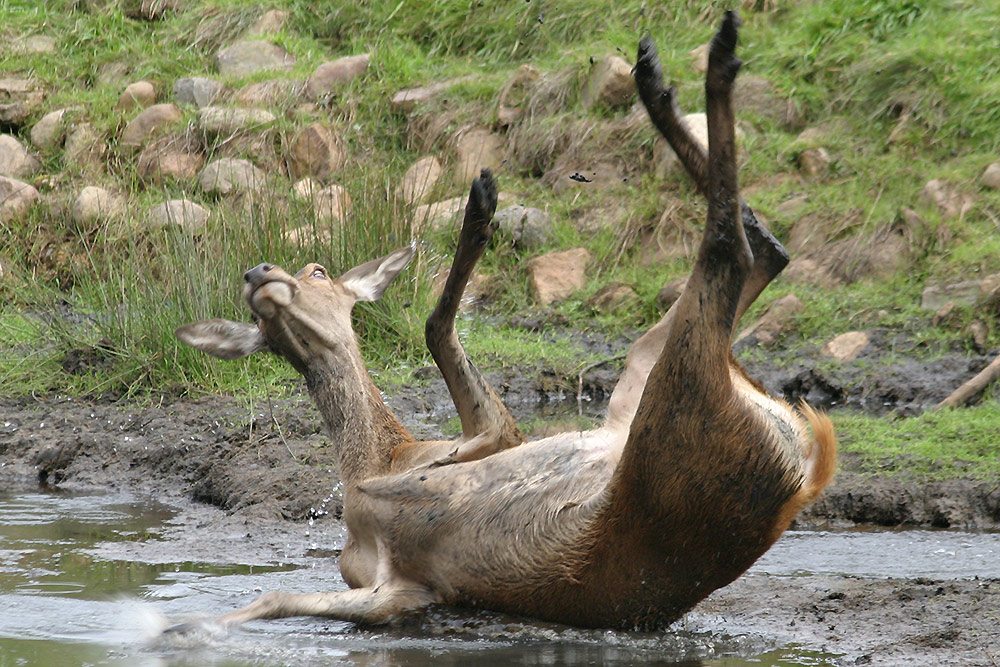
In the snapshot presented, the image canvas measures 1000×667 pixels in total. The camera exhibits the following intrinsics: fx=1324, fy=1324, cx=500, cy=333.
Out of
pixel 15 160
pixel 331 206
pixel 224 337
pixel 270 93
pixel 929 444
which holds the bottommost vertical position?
pixel 929 444

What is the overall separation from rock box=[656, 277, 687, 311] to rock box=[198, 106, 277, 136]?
4.02 m

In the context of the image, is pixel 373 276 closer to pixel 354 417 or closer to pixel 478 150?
pixel 354 417

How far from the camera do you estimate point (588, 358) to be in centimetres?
826

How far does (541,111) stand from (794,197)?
7.91 feet

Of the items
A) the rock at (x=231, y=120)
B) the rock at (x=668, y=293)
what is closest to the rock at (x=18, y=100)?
the rock at (x=231, y=120)

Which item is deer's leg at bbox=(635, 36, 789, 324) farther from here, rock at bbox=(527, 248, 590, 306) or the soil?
rock at bbox=(527, 248, 590, 306)

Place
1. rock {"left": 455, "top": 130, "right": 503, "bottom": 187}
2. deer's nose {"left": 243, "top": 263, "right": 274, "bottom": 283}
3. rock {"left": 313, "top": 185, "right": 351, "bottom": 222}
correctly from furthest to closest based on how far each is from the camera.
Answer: rock {"left": 455, "top": 130, "right": 503, "bottom": 187}
rock {"left": 313, "top": 185, "right": 351, "bottom": 222}
deer's nose {"left": 243, "top": 263, "right": 274, "bottom": 283}

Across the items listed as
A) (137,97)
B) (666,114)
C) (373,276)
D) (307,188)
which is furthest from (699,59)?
(666,114)

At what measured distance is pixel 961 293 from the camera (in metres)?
7.93

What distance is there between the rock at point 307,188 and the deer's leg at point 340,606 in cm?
421

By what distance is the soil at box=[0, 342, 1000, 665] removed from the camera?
4176 millimetres

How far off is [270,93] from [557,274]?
364cm

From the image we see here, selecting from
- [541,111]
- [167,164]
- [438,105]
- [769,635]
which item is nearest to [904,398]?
[769,635]

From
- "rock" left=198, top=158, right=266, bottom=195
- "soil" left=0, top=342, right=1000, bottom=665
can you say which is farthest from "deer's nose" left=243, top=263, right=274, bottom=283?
"rock" left=198, top=158, right=266, bottom=195
